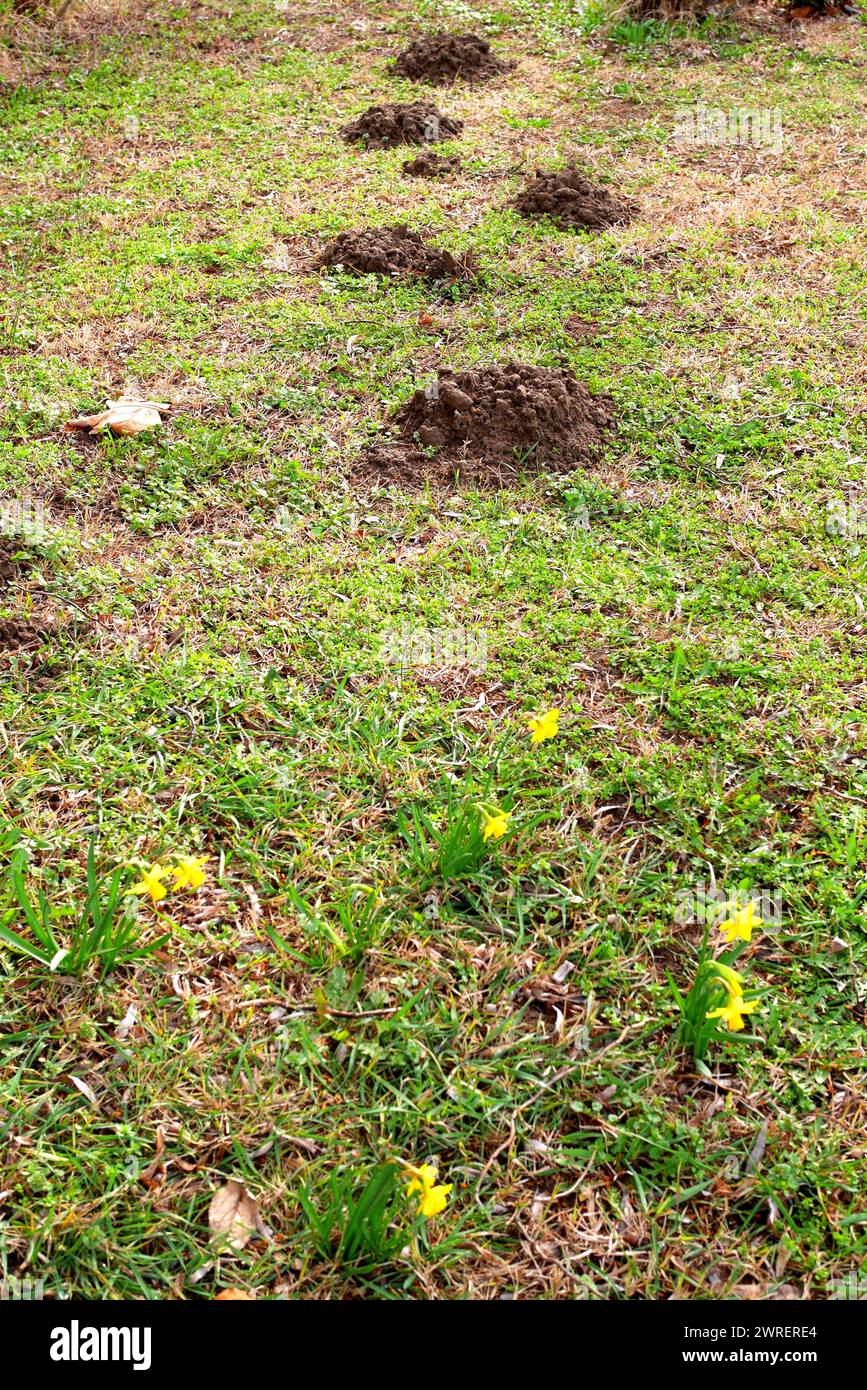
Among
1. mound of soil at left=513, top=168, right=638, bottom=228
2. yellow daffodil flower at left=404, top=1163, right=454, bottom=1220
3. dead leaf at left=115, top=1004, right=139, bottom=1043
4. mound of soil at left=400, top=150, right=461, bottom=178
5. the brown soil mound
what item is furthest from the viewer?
mound of soil at left=400, top=150, right=461, bottom=178

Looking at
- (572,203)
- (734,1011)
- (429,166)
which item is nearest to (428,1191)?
(734,1011)

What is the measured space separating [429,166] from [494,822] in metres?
5.09

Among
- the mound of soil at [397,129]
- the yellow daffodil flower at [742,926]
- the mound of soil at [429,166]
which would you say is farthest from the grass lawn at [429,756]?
the mound of soil at [397,129]

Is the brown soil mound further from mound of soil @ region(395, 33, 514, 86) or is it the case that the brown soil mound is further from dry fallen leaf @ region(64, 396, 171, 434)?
mound of soil @ region(395, 33, 514, 86)

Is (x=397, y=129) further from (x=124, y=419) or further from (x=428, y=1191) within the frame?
(x=428, y=1191)

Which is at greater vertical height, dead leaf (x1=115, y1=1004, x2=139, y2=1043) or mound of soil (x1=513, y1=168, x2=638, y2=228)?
mound of soil (x1=513, y1=168, x2=638, y2=228)

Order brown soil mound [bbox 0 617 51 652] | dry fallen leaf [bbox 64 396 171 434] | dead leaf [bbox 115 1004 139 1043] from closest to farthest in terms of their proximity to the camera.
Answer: dead leaf [bbox 115 1004 139 1043] → brown soil mound [bbox 0 617 51 652] → dry fallen leaf [bbox 64 396 171 434]

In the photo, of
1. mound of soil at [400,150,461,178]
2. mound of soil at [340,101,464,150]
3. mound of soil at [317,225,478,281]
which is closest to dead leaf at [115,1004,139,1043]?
mound of soil at [317,225,478,281]

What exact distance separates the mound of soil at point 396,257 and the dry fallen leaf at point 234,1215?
428 cm

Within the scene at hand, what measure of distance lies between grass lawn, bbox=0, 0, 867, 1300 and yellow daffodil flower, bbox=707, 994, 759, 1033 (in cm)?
16

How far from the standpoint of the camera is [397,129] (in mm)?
6496

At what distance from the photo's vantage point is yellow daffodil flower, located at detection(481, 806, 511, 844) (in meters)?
2.39
